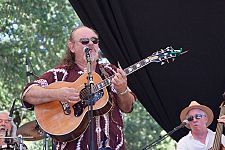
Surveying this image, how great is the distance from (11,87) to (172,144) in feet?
19.5

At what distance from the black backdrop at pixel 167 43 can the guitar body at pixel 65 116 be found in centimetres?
152

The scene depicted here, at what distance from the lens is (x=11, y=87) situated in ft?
33.7

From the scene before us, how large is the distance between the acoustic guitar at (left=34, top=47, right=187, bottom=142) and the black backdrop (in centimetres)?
151

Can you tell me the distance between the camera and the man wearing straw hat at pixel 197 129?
5.21 meters

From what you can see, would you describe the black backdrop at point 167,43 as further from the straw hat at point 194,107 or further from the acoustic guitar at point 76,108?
the acoustic guitar at point 76,108

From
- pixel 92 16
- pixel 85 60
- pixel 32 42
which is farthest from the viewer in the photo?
pixel 32 42

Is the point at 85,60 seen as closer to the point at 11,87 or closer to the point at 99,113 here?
the point at 99,113

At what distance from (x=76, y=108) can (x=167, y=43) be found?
1.82 metres

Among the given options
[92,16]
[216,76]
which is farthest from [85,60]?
[216,76]

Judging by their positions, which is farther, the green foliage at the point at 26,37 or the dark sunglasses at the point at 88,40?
the green foliage at the point at 26,37

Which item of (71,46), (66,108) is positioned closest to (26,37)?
(71,46)

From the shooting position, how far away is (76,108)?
12.3ft

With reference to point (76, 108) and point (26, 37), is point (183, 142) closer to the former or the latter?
point (76, 108)

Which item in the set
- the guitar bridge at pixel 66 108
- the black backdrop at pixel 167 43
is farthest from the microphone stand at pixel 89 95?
the black backdrop at pixel 167 43
